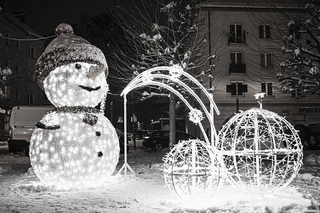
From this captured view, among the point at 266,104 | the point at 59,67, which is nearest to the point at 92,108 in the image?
the point at 59,67

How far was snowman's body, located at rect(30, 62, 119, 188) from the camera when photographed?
321 inches

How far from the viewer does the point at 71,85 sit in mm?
A: 8539

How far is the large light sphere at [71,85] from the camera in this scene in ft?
28.0

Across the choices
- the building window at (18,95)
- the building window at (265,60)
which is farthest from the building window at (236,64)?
the building window at (18,95)

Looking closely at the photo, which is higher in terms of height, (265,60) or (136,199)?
(265,60)

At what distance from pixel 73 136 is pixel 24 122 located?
42.4ft

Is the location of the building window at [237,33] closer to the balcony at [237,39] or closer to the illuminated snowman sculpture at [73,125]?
the balcony at [237,39]

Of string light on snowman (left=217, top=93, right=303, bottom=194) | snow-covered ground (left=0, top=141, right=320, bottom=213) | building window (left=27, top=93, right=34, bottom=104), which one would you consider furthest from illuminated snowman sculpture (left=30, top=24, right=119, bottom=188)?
building window (left=27, top=93, right=34, bottom=104)

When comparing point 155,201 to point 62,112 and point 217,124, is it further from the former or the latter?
point 217,124

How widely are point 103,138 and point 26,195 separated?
217 centimetres

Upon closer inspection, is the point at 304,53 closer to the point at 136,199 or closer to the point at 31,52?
the point at 136,199

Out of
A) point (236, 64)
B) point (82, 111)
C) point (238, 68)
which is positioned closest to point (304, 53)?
Answer: point (82, 111)

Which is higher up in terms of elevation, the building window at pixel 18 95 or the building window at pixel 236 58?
the building window at pixel 236 58

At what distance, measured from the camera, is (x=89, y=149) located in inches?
326
